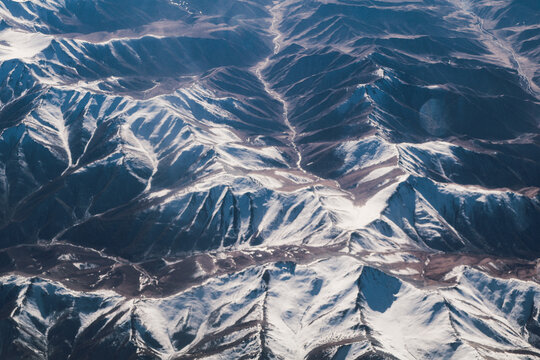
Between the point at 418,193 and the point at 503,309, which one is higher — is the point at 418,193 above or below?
above

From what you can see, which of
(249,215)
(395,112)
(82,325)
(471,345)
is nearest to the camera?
(471,345)

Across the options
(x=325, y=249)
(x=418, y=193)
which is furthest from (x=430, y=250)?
(x=325, y=249)

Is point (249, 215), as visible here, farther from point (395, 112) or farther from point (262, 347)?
point (395, 112)

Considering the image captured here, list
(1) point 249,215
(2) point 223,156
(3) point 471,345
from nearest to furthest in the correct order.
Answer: (3) point 471,345, (1) point 249,215, (2) point 223,156

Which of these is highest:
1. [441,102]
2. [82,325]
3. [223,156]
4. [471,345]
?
[441,102]

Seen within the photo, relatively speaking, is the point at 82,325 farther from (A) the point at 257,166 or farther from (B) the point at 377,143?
(B) the point at 377,143

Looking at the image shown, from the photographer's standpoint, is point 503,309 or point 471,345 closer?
point 471,345
